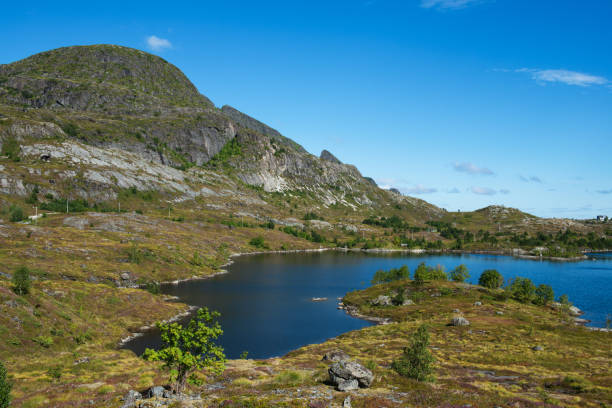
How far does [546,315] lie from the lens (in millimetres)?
128500

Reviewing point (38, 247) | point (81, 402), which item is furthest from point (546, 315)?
point (38, 247)

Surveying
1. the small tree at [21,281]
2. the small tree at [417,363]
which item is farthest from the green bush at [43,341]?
the small tree at [417,363]

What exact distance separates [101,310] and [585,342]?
122694 millimetres

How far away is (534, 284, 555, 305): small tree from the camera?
481ft

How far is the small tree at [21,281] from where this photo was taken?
8019cm

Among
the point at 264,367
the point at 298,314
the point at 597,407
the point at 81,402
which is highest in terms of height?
the point at 597,407

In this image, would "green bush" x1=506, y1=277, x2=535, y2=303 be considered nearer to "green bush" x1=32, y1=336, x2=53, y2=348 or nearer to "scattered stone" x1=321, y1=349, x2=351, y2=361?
"scattered stone" x1=321, y1=349, x2=351, y2=361

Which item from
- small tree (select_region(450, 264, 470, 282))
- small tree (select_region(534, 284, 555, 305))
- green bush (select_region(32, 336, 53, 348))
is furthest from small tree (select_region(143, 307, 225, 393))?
small tree (select_region(450, 264, 470, 282))

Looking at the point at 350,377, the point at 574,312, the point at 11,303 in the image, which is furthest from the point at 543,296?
the point at 11,303

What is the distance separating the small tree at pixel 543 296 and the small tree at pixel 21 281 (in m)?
166

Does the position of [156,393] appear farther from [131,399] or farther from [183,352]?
[183,352]

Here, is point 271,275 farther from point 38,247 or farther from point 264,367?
point 264,367

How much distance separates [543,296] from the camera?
15162 cm

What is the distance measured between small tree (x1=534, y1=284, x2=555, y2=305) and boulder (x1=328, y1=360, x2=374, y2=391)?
138 m
